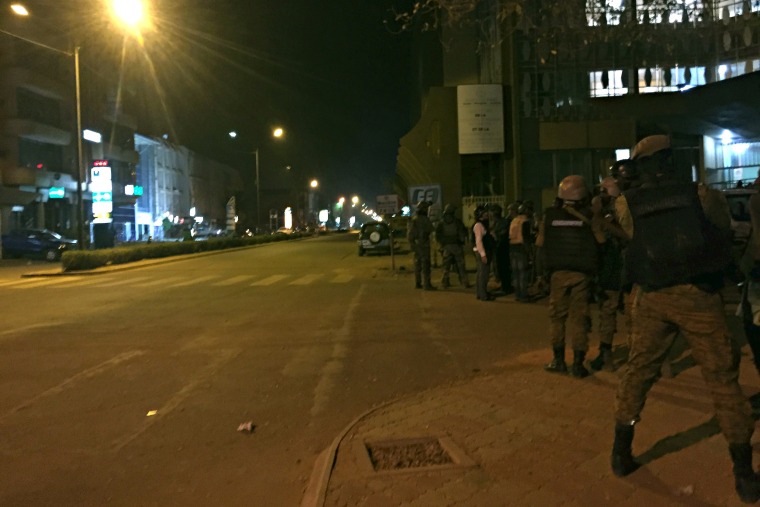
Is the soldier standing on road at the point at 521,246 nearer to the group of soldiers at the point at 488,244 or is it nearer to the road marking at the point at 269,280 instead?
the group of soldiers at the point at 488,244

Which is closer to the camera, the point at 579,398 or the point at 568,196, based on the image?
the point at 579,398

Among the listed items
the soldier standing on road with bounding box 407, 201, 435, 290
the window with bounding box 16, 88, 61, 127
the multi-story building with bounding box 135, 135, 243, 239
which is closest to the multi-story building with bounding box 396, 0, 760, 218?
the soldier standing on road with bounding box 407, 201, 435, 290

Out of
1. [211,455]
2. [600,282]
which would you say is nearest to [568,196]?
[600,282]

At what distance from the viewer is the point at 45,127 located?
4819 cm

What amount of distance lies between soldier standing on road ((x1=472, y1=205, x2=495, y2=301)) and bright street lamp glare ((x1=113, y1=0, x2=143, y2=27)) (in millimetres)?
13830

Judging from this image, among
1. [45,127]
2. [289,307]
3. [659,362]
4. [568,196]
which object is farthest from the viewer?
[45,127]

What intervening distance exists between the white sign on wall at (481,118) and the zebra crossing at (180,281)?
44.3ft

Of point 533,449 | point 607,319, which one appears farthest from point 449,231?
point 533,449

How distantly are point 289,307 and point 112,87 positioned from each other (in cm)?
5746

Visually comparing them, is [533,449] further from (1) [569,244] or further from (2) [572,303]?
(1) [569,244]

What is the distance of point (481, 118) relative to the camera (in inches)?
1313

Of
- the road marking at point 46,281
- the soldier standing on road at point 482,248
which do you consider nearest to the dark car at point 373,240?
the road marking at point 46,281

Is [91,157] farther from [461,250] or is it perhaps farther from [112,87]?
[461,250]

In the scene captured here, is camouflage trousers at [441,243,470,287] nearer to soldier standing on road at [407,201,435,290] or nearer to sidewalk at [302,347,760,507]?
soldier standing on road at [407,201,435,290]
